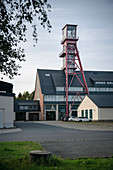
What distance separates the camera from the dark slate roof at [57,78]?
68875 millimetres

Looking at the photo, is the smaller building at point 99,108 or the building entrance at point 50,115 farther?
the building entrance at point 50,115

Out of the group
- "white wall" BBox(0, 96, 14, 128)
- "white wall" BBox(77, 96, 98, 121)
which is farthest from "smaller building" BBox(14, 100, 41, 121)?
"white wall" BBox(0, 96, 14, 128)

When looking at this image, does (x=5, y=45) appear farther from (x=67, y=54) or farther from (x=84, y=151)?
(x=67, y=54)

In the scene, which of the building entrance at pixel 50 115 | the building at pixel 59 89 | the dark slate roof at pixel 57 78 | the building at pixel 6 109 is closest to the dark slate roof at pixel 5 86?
the building at pixel 6 109

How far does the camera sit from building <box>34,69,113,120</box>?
221 ft

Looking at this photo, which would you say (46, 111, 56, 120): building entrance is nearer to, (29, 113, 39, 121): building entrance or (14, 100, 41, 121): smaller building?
(14, 100, 41, 121): smaller building

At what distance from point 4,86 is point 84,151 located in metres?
26.3

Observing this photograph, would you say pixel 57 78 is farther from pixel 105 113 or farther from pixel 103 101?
pixel 105 113

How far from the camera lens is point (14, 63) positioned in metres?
9.45

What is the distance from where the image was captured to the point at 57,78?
71500 millimetres

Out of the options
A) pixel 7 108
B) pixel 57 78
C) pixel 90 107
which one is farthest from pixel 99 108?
pixel 57 78

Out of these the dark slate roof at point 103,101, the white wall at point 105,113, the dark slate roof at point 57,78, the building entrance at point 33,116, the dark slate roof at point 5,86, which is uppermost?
the dark slate roof at point 57,78

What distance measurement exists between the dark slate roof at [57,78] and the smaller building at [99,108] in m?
15.9

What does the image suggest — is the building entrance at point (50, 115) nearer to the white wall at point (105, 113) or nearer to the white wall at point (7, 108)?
the white wall at point (105, 113)
